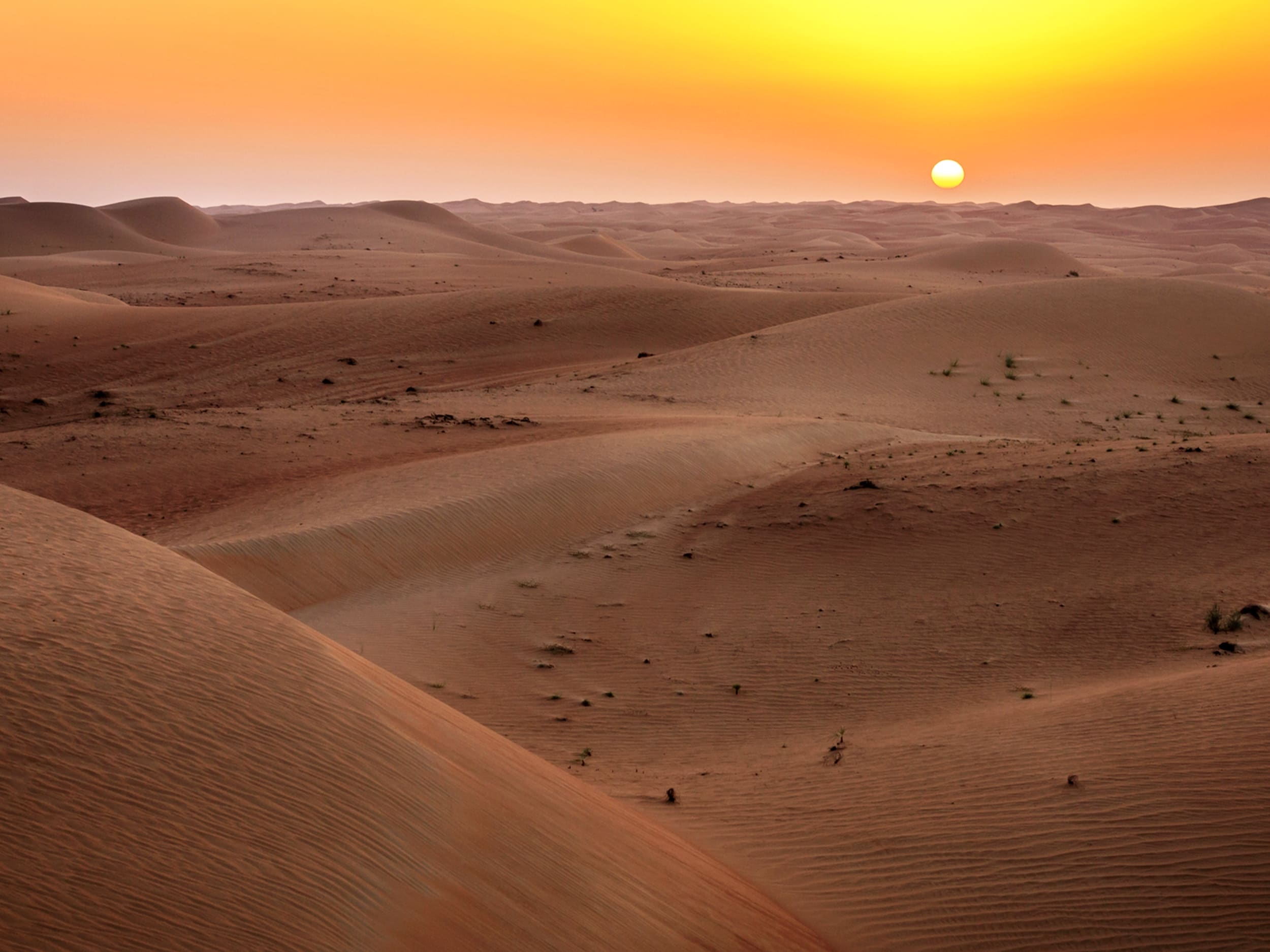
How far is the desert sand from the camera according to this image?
4.56 meters

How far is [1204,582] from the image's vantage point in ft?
34.1

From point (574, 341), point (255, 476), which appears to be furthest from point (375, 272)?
point (255, 476)

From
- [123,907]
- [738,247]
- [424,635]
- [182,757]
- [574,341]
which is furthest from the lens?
[738,247]

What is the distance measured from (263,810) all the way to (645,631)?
268 inches

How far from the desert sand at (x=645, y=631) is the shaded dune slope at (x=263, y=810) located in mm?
21

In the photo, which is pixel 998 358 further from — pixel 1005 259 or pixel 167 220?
pixel 167 220

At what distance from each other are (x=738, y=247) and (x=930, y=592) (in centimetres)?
7035

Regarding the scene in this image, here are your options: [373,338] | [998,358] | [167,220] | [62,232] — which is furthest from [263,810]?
[167,220]

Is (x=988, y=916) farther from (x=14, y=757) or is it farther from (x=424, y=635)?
(x=424, y=635)

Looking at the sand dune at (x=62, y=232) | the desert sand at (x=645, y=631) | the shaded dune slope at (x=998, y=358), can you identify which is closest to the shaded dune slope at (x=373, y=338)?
the desert sand at (x=645, y=631)

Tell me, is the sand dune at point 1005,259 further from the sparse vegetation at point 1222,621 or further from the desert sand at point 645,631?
the sparse vegetation at point 1222,621

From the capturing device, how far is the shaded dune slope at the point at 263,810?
3.86m

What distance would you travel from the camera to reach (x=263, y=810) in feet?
14.6

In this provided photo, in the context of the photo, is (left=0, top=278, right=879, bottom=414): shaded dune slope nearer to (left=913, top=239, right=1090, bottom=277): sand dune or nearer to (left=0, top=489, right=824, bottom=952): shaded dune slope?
(left=0, top=489, right=824, bottom=952): shaded dune slope
